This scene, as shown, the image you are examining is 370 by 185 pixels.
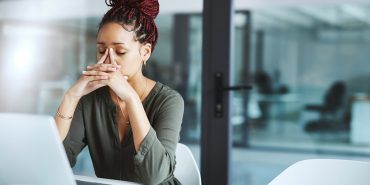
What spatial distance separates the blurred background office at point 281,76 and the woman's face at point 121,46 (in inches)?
36.6

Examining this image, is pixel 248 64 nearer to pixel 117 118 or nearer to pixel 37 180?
pixel 117 118

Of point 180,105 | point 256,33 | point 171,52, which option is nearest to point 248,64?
point 256,33

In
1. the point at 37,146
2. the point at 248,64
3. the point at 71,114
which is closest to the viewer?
the point at 37,146

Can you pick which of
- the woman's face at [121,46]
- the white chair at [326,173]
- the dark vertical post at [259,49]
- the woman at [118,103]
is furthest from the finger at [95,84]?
the dark vertical post at [259,49]

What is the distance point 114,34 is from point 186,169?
1.91ft

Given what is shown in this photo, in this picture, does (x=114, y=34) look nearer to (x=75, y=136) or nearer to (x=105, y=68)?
(x=105, y=68)

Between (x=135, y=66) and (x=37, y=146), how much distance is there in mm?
687

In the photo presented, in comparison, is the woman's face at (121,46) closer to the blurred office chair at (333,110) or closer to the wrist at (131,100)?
the wrist at (131,100)

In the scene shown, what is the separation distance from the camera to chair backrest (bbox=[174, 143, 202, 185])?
1.85 metres

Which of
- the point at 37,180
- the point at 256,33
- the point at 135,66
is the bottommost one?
the point at 37,180

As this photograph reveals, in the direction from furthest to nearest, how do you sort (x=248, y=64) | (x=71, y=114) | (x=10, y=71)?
(x=10, y=71) < (x=248, y=64) < (x=71, y=114)

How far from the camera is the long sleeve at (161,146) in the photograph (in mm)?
1513

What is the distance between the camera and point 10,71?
356 cm

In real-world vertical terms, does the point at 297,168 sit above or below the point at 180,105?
below
